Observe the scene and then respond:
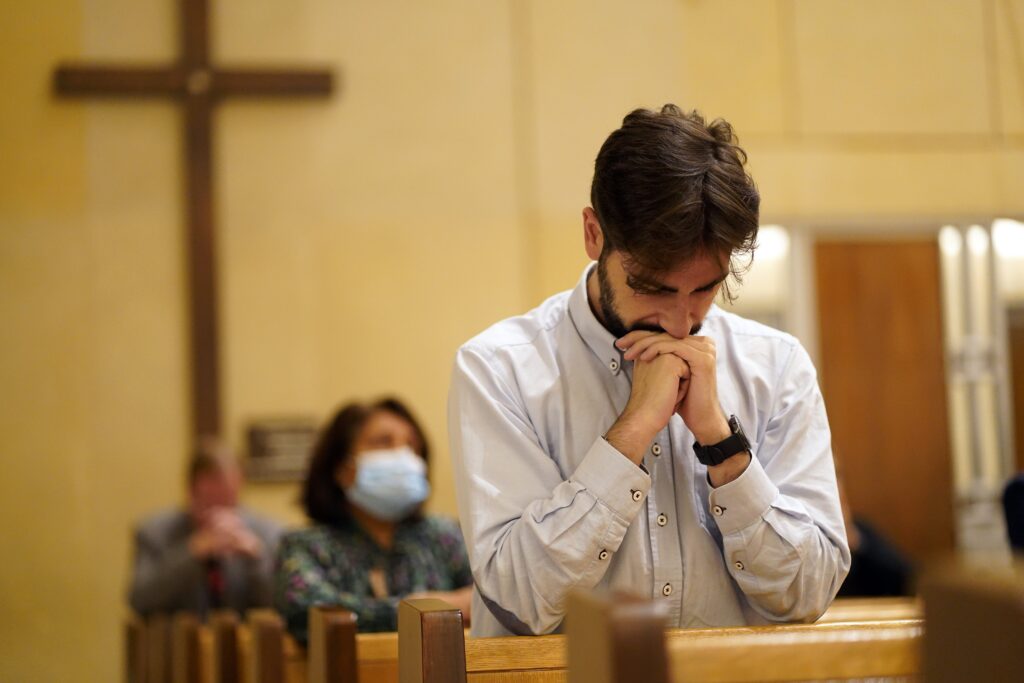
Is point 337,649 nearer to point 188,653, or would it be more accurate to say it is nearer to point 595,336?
point 595,336

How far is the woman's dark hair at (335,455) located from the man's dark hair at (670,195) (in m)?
2.44

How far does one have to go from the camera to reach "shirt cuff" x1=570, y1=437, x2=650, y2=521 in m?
2.17

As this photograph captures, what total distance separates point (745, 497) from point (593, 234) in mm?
538

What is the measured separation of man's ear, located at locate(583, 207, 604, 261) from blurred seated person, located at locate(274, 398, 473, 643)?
1903 mm

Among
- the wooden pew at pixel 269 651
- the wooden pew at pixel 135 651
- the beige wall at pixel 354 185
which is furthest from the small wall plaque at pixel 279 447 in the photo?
the wooden pew at pixel 269 651

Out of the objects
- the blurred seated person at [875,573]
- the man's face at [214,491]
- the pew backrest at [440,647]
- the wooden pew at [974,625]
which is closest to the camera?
the wooden pew at [974,625]

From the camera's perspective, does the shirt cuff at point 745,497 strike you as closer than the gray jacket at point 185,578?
Yes

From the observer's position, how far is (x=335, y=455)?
4.59 m

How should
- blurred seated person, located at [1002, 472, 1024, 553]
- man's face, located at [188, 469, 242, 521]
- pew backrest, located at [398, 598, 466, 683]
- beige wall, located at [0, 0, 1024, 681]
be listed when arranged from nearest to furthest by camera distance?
1. pew backrest, located at [398, 598, 466, 683]
2. blurred seated person, located at [1002, 472, 1024, 553]
3. man's face, located at [188, 469, 242, 521]
4. beige wall, located at [0, 0, 1024, 681]

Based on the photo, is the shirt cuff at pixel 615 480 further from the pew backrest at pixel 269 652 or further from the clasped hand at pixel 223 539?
the clasped hand at pixel 223 539

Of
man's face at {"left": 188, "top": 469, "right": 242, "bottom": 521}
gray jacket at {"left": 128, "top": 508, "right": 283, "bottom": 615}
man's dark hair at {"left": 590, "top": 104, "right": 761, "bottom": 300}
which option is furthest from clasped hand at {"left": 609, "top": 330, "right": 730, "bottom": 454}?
man's face at {"left": 188, "top": 469, "right": 242, "bottom": 521}

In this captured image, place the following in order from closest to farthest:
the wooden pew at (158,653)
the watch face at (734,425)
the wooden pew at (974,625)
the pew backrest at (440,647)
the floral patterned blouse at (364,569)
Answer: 1. the wooden pew at (974,625)
2. the pew backrest at (440,647)
3. the watch face at (734,425)
4. the floral patterned blouse at (364,569)
5. the wooden pew at (158,653)

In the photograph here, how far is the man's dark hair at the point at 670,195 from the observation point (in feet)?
7.12

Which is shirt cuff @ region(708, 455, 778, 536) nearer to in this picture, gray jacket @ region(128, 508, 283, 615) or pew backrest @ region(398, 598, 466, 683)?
pew backrest @ region(398, 598, 466, 683)
